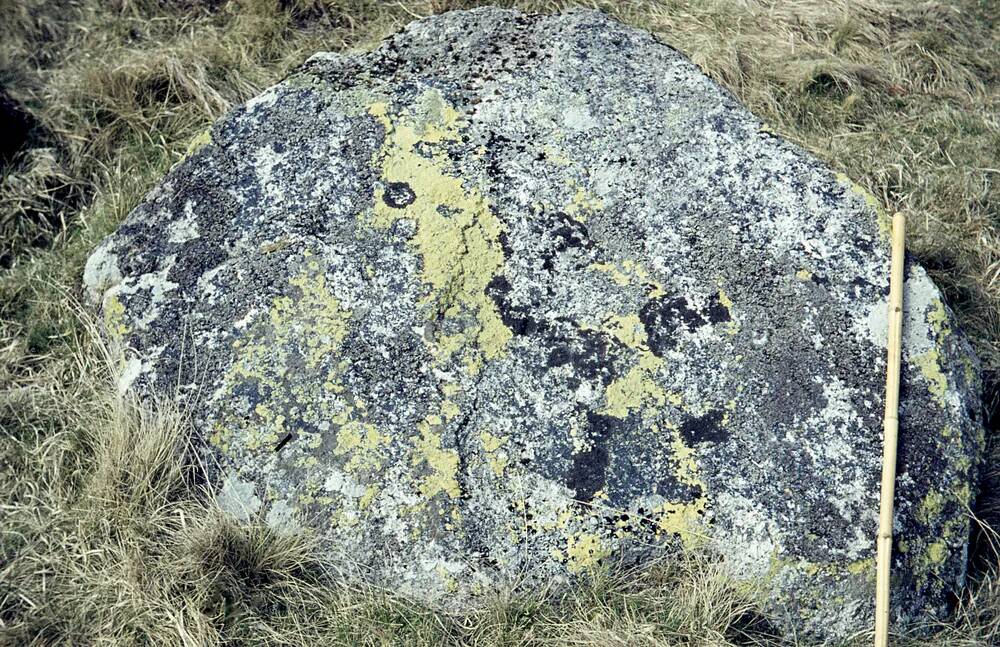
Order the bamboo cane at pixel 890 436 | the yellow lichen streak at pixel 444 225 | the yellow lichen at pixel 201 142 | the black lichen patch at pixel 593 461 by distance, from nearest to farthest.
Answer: the bamboo cane at pixel 890 436
the black lichen patch at pixel 593 461
the yellow lichen streak at pixel 444 225
the yellow lichen at pixel 201 142

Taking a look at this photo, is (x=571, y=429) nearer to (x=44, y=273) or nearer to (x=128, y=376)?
(x=128, y=376)

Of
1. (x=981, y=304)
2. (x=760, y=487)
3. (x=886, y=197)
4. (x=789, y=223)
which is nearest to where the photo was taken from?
(x=760, y=487)

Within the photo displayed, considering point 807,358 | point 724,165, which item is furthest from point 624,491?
point 724,165

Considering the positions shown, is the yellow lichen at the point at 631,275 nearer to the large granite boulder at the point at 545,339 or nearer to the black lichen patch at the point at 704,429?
the large granite boulder at the point at 545,339

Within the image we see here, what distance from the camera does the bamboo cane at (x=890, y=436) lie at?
2178 mm

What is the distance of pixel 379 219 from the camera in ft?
8.57

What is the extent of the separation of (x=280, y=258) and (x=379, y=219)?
319mm

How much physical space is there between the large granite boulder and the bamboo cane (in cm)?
4

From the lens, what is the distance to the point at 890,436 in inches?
88.9

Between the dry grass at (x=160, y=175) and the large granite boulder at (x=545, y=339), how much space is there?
118 millimetres

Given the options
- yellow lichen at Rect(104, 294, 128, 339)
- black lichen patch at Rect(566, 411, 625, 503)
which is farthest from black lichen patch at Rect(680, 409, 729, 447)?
yellow lichen at Rect(104, 294, 128, 339)

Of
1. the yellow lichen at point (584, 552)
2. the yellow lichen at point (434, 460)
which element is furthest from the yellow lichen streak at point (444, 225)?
the yellow lichen at point (584, 552)

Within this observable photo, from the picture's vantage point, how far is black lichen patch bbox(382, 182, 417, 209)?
2.62 meters

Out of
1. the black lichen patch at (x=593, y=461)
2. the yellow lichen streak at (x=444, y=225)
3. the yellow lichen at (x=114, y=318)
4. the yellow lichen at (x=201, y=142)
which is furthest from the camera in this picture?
the yellow lichen at (x=201, y=142)
